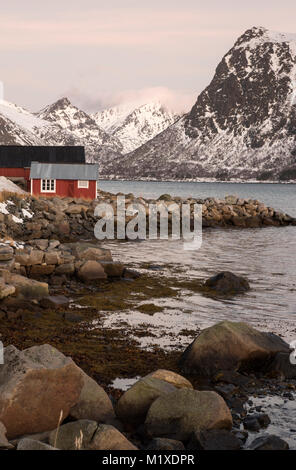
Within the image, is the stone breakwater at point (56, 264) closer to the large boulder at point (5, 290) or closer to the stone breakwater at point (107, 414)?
the large boulder at point (5, 290)

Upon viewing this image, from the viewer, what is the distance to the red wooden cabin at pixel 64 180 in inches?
2047

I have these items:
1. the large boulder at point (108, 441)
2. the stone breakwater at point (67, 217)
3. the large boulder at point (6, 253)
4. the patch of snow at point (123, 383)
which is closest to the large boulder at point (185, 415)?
the large boulder at point (108, 441)

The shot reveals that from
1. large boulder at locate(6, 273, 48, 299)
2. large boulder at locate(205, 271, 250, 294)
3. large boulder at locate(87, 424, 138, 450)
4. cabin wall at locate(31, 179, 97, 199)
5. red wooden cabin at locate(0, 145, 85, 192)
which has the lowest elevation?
large boulder at locate(87, 424, 138, 450)

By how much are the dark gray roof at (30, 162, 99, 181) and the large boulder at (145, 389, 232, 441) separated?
4382cm

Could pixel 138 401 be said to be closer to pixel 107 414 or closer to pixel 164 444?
pixel 107 414

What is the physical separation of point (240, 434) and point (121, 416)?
198 centimetres

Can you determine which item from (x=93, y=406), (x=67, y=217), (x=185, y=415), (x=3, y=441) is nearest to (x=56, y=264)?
(x=93, y=406)

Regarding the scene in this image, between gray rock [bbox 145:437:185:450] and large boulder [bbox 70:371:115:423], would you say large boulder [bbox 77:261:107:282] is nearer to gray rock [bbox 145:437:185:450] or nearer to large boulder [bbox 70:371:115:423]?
large boulder [bbox 70:371:115:423]

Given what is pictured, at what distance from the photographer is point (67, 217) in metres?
41.3

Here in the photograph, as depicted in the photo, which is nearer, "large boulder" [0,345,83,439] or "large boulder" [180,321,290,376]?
"large boulder" [0,345,83,439]

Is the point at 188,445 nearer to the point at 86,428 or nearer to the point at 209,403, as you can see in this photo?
the point at 209,403

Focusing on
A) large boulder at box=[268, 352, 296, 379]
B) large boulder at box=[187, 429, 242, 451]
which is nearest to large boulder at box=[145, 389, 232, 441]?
large boulder at box=[187, 429, 242, 451]

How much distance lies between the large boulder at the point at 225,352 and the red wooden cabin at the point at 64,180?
134 ft

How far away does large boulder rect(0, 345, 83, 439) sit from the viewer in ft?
28.9
